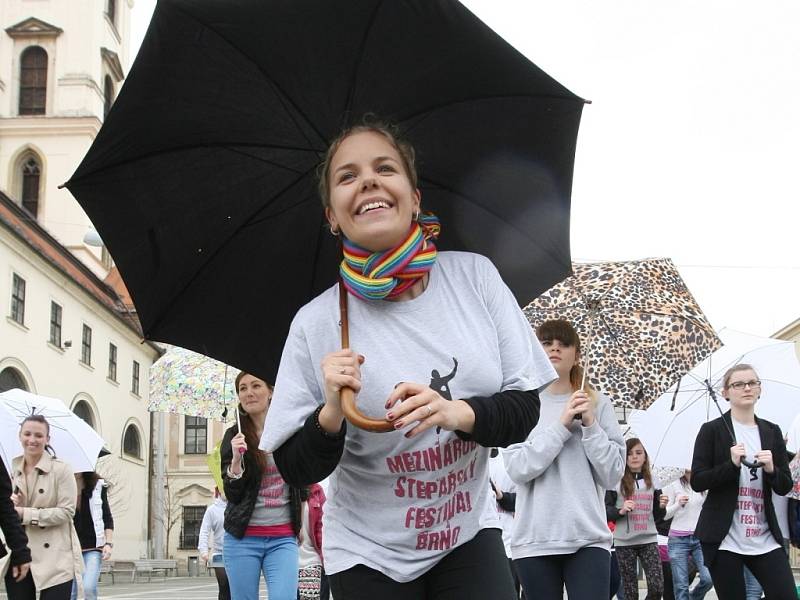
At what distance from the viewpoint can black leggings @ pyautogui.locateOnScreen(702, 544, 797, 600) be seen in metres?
7.15

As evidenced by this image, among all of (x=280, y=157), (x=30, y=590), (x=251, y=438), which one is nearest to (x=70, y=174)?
(x=30, y=590)

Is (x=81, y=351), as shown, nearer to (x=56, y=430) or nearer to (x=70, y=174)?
(x=70, y=174)

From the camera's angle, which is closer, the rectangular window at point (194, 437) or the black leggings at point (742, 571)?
the black leggings at point (742, 571)

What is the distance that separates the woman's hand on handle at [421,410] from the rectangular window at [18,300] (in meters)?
36.4

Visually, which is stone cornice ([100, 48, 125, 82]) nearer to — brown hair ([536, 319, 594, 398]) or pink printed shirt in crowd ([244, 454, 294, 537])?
pink printed shirt in crowd ([244, 454, 294, 537])

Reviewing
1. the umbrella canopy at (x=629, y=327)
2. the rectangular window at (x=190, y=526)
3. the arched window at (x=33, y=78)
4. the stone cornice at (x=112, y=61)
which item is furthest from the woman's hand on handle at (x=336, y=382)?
the rectangular window at (x=190, y=526)

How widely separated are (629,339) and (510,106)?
4498 mm

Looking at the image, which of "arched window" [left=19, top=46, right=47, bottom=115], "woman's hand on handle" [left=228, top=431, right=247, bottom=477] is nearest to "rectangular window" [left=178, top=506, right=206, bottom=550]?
"arched window" [left=19, top=46, right=47, bottom=115]

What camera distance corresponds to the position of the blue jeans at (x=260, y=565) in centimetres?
722

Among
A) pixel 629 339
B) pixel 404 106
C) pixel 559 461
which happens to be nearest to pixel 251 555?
pixel 559 461

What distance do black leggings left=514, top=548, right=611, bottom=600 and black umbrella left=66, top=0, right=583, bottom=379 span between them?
2.21 metres

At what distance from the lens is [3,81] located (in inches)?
2174

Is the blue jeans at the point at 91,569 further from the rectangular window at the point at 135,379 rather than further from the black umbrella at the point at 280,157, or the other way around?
the rectangular window at the point at 135,379

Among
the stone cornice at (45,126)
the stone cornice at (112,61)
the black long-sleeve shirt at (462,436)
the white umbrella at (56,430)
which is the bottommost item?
the black long-sleeve shirt at (462,436)
